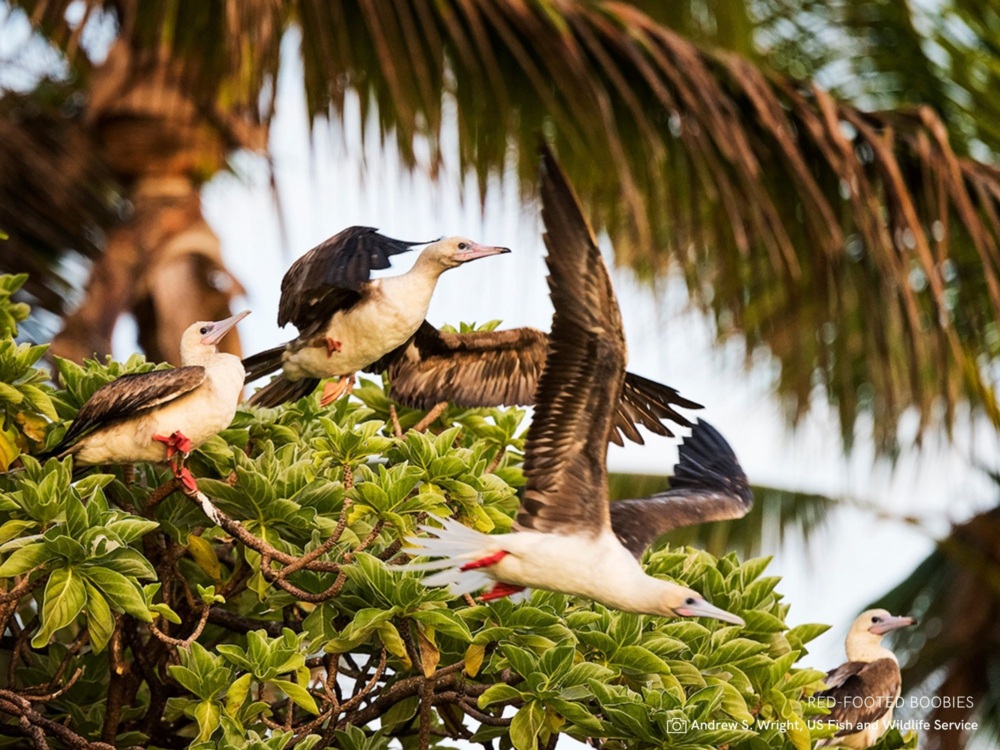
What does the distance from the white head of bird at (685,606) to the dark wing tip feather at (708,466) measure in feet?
3.81

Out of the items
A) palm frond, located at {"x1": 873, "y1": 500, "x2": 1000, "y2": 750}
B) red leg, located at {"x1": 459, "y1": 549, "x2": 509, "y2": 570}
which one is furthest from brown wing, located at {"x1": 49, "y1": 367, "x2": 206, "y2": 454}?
palm frond, located at {"x1": 873, "y1": 500, "x2": 1000, "y2": 750}

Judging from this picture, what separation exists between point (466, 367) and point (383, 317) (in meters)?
0.62

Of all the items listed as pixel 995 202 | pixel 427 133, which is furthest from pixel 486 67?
pixel 995 202

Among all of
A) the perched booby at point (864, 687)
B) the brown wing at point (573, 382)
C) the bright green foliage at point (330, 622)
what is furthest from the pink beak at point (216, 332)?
the perched booby at point (864, 687)

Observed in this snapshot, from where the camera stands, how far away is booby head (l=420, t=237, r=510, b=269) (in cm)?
397

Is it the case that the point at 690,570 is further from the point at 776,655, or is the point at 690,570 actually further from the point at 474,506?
the point at 474,506

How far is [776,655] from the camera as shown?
12.5ft

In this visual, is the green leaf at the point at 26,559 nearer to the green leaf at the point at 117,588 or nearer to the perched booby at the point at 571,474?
the green leaf at the point at 117,588

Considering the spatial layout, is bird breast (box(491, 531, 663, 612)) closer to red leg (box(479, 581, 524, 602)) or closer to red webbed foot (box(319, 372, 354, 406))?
red leg (box(479, 581, 524, 602))

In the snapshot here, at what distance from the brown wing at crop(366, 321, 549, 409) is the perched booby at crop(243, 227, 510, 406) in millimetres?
256

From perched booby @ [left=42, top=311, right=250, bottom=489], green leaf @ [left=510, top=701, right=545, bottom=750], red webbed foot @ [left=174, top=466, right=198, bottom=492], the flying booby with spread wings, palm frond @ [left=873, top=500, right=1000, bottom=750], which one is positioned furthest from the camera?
palm frond @ [left=873, top=500, right=1000, bottom=750]

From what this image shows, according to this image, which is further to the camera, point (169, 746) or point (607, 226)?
point (607, 226)

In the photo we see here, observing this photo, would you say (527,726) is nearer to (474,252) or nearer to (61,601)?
(61,601)

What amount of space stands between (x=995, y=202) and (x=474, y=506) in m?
4.19
